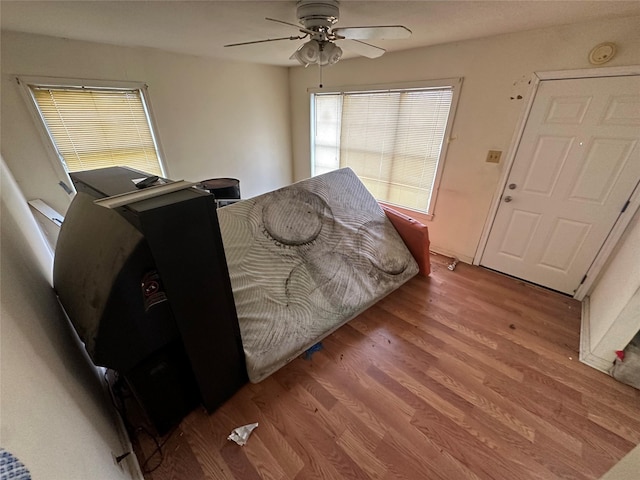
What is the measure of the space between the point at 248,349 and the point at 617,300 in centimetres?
252

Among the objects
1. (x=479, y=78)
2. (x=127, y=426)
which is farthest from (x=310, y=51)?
(x=127, y=426)

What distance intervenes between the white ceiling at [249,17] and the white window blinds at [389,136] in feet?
2.15

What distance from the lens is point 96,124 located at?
2646 mm

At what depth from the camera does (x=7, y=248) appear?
100cm

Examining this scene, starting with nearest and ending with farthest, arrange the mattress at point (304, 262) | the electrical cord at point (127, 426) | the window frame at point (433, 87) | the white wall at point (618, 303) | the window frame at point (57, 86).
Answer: the electrical cord at point (127, 426)
the white wall at point (618, 303)
the mattress at point (304, 262)
the window frame at point (57, 86)
the window frame at point (433, 87)

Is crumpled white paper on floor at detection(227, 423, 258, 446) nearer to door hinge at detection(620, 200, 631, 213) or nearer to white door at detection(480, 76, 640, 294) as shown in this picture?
white door at detection(480, 76, 640, 294)

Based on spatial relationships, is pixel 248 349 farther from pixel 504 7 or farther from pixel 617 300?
pixel 504 7

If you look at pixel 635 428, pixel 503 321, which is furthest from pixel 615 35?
pixel 635 428

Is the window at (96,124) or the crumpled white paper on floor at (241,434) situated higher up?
the window at (96,124)

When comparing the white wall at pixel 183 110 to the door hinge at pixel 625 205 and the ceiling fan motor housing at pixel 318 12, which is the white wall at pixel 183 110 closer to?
the ceiling fan motor housing at pixel 318 12

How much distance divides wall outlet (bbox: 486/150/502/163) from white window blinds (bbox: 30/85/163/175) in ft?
12.8

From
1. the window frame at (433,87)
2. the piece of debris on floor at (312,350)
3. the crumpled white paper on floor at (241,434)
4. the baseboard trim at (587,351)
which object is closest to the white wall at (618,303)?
the baseboard trim at (587,351)

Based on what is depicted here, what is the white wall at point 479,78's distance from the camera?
1.91 meters

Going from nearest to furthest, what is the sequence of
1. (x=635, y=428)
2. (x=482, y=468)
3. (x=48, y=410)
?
(x=48, y=410), (x=482, y=468), (x=635, y=428)
